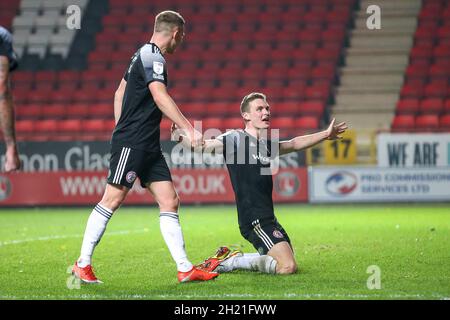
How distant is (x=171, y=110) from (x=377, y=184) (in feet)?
36.4

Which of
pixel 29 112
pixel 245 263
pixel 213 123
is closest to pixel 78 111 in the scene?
pixel 29 112

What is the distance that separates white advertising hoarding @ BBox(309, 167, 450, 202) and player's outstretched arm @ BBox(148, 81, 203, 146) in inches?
427

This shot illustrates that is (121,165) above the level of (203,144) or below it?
below

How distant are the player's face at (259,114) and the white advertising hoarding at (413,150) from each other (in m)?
10.0

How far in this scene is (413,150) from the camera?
1720 centimetres

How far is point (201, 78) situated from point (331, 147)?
22.1 ft

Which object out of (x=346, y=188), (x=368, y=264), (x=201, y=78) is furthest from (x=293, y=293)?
(x=201, y=78)

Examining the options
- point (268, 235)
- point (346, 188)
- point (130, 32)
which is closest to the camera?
point (268, 235)

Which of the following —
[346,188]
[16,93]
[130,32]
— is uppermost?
[130,32]

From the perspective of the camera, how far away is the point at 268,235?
7.30 m

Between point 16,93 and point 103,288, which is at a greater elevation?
point 16,93

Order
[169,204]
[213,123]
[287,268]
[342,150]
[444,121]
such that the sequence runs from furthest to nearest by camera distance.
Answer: [213,123]
[444,121]
[342,150]
[287,268]
[169,204]

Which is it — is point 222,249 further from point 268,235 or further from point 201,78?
point 201,78

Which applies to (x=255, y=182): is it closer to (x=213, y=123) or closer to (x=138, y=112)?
(x=138, y=112)
